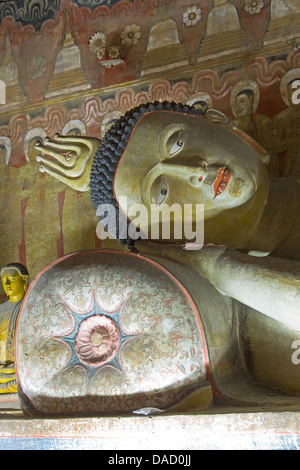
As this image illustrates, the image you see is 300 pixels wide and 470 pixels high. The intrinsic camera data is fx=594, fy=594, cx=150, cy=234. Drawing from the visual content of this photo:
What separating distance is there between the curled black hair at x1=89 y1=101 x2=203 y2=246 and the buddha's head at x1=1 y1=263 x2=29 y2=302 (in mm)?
984

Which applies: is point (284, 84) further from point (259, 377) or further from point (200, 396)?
point (200, 396)

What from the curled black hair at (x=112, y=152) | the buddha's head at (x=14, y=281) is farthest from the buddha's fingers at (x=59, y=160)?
the buddha's head at (x=14, y=281)

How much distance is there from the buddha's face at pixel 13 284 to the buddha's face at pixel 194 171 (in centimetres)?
118

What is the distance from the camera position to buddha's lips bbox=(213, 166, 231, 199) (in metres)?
2.34

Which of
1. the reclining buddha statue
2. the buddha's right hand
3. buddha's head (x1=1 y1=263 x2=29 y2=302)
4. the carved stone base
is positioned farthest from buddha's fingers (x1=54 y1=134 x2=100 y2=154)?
the carved stone base

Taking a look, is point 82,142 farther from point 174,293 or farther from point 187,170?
point 174,293

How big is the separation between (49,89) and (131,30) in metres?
0.71

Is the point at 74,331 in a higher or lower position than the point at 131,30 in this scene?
lower

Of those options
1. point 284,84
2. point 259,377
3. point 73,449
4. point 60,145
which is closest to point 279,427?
point 259,377

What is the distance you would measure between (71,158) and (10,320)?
1.02m

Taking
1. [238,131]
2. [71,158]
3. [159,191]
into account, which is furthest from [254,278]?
[71,158]

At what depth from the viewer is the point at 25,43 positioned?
4.31m

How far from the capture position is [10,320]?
3.25 meters
